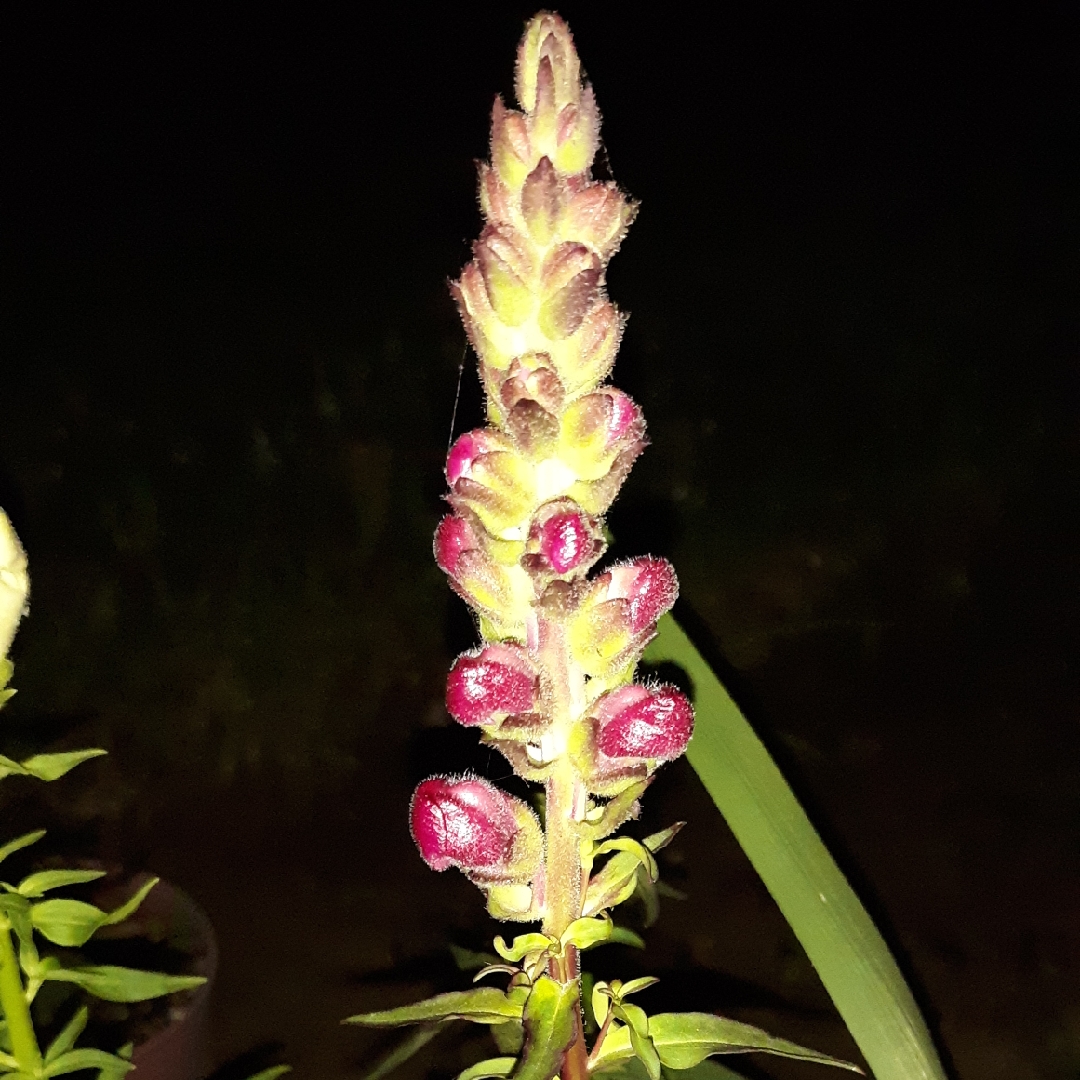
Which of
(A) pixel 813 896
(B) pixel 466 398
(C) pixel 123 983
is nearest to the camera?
(A) pixel 813 896

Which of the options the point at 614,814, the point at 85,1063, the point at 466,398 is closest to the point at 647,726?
the point at 614,814

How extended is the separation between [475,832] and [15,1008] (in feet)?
1.15

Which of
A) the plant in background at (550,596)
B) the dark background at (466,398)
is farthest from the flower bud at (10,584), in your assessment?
the dark background at (466,398)

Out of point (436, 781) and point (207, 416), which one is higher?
point (207, 416)

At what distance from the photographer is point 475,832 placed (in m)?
0.44

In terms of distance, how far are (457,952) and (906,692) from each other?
50.8 inches

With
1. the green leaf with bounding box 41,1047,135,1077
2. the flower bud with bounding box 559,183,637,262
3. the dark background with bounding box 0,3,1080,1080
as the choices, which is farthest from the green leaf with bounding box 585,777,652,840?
the dark background with bounding box 0,3,1080,1080

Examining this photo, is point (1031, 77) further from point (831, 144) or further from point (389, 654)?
point (389, 654)

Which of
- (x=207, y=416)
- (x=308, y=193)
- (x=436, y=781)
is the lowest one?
(x=436, y=781)

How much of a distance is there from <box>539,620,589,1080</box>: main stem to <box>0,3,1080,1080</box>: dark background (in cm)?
128

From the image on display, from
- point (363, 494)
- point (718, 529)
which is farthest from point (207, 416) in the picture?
point (718, 529)

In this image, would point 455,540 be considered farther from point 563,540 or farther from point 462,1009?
point 462,1009

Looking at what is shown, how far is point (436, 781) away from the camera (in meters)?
0.45

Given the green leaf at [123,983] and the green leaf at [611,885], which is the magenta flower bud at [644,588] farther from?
the green leaf at [123,983]
